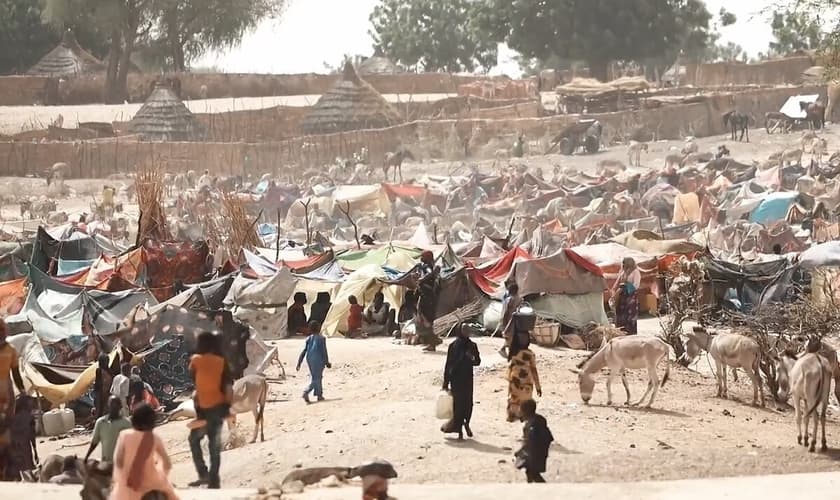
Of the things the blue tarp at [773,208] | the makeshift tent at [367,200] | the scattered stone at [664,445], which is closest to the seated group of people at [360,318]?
the scattered stone at [664,445]

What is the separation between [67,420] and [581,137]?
32.6 m

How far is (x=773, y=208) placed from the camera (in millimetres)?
30062

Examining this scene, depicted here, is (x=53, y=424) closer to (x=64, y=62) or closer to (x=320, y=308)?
(x=320, y=308)

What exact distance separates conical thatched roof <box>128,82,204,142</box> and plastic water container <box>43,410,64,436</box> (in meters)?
34.4

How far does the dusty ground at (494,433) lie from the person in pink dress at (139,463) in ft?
10.9

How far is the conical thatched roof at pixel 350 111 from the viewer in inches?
1928

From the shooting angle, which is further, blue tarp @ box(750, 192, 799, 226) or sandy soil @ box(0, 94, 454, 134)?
sandy soil @ box(0, 94, 454, 134)

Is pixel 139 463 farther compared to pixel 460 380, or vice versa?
pixel 460 380

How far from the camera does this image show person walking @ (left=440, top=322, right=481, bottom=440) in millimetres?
11258

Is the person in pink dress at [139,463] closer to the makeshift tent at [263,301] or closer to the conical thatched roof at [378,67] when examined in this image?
the makeshift tent at [263,301]

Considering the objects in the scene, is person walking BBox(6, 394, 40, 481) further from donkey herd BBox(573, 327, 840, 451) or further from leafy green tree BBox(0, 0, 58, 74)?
leafy green tree BBox(0, 0, 58, 74)

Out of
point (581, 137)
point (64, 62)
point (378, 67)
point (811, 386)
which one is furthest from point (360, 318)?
point (378, 67)

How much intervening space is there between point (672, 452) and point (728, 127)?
37.4 meters

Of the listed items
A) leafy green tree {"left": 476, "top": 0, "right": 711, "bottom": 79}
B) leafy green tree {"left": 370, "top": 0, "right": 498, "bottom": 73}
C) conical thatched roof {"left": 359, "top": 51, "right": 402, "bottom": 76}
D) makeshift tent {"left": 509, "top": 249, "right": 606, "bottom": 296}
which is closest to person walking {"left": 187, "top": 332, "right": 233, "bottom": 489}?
makeshift tent {"left": 509, "top": 249, "right": 606, "bottom": 296}
